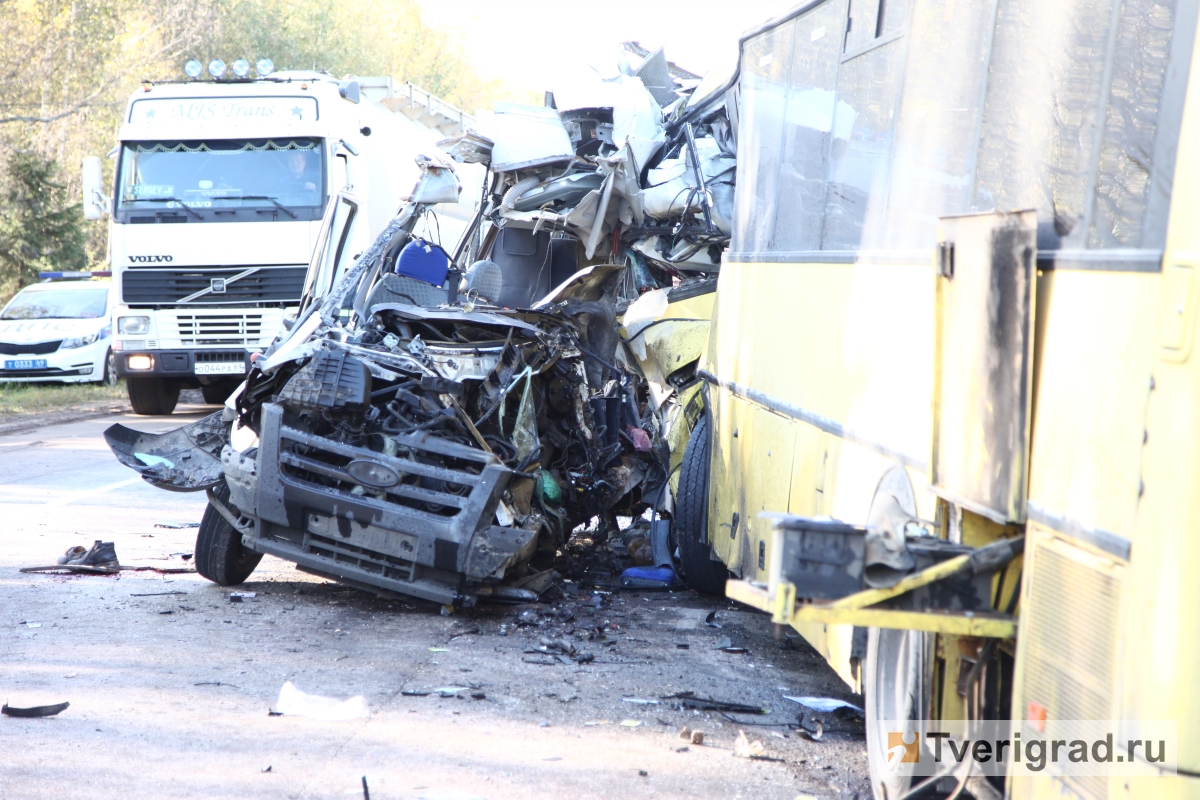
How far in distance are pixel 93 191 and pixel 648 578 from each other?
34.8ft

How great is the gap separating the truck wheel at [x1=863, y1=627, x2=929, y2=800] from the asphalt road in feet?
1.18

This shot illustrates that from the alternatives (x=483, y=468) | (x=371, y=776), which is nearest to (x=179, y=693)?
(x=371, y=776)

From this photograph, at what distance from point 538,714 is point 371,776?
877mm

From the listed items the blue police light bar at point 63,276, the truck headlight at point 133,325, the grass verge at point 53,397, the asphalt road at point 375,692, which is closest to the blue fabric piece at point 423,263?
the asphalt road at point 375,692

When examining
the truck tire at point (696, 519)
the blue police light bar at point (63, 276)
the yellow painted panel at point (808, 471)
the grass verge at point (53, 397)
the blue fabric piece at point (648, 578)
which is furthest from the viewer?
the blue police light bar at point (63, 276)

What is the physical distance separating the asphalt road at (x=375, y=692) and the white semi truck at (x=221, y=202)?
6874 mm

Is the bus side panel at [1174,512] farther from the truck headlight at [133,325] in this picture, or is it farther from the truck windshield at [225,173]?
the truck headlight at [133,325]

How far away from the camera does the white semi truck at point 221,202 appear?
1322 cm

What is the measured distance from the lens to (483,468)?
5.67 meters

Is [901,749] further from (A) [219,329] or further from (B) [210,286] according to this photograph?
(A) [219,329]

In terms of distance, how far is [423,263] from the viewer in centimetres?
721

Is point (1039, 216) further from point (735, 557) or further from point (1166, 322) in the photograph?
point (735, 557)

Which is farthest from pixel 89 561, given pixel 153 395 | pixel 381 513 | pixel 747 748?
pixel 153 395

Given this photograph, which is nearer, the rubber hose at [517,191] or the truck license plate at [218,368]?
the rubber hose at [517,191]
